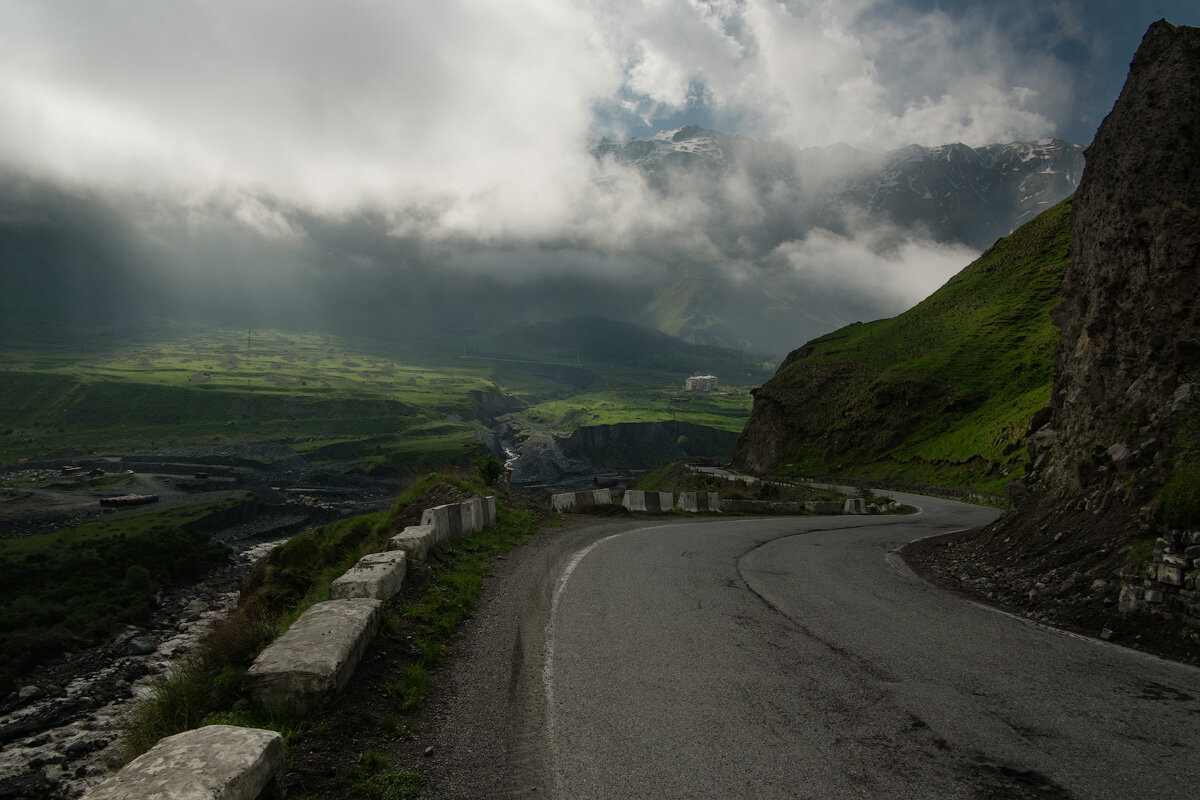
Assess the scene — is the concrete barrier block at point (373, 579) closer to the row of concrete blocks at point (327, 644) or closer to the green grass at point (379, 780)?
the row of concrete blocks at point (327, 644)

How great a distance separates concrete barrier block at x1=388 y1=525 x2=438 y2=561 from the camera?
1123 centimetres

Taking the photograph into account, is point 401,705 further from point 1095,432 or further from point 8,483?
point 8,483

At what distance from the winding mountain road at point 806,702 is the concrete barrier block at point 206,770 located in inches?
45.4

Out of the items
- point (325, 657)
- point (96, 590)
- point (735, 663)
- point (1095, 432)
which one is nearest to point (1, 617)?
point (96, 590)

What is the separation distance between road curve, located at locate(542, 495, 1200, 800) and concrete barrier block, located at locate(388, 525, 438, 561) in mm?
2744

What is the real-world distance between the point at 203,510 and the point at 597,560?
77.7 meters

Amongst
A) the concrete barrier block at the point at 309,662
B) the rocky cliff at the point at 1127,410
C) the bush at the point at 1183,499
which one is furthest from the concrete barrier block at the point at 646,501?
the concrete barrier block at the point at 309,662

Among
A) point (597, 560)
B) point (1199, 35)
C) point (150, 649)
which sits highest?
point (1199, 35)

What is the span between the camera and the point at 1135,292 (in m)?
13.7

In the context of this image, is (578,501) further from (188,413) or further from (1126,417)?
(188,413)

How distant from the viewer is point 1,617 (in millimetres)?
35812

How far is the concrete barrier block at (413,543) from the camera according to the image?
442 inches

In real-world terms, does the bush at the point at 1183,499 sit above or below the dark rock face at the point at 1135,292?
below

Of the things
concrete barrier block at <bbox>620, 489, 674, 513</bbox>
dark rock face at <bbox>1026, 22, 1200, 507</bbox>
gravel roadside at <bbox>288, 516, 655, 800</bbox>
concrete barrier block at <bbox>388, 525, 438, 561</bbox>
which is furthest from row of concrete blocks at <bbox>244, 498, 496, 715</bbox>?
concrete barrier block at <bbox>620, 489, 674, 513</bbox>
